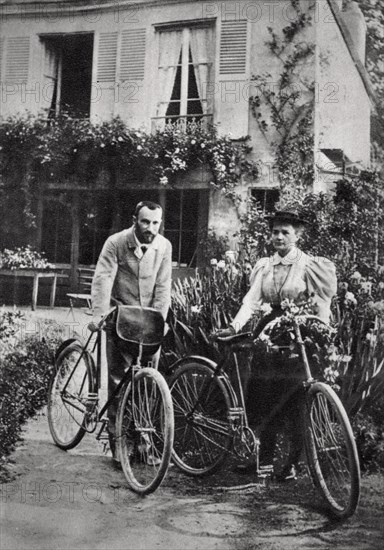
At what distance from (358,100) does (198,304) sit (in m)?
1.11

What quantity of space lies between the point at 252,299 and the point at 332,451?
0.69 meters

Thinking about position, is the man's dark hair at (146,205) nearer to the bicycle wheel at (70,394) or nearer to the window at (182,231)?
the window at (182,231)

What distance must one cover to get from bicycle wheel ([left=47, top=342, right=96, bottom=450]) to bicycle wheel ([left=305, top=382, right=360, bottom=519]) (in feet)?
3.50

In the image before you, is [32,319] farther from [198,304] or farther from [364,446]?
[364,446]

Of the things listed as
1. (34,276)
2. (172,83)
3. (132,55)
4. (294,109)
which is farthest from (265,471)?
(132,55)

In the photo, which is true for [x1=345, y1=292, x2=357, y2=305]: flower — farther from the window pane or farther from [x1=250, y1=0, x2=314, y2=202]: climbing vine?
the window pane

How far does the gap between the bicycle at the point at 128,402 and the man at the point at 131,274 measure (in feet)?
0.18

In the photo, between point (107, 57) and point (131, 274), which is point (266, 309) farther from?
point (107, 57)

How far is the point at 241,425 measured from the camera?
2.40 metres

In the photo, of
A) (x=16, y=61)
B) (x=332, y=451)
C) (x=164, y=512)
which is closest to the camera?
(x=332, y=451)

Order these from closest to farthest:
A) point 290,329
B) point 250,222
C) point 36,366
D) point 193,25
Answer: point 290,329 < point 250,222 < point 193,25 < point 36,366

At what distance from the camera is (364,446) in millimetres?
2213

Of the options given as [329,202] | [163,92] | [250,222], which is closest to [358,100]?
[329,202]

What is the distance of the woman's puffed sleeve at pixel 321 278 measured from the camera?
2.41 metres
